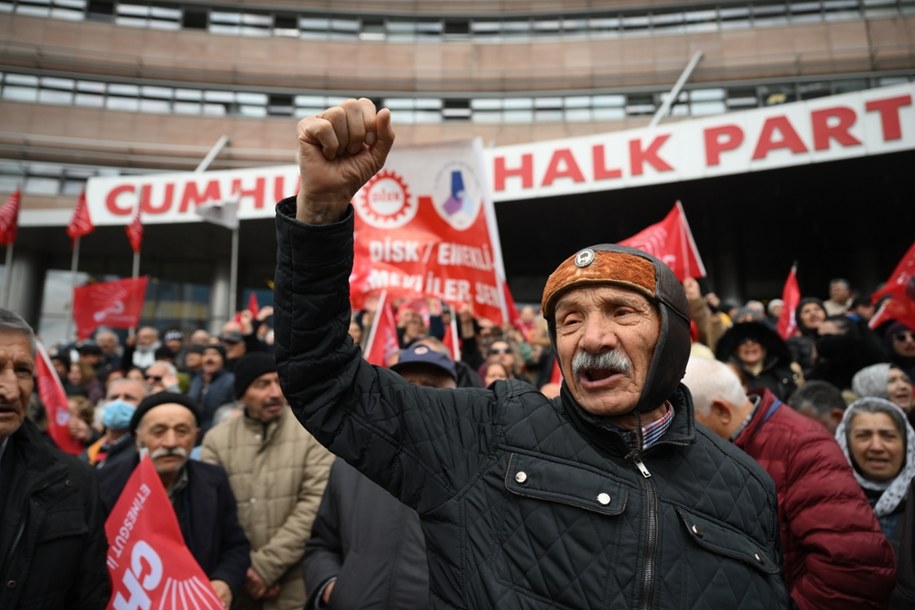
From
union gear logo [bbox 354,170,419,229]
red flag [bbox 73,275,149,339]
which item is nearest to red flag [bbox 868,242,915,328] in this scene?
union gear logo [bbox 354,170,419,229]

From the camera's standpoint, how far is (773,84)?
62.6 feet

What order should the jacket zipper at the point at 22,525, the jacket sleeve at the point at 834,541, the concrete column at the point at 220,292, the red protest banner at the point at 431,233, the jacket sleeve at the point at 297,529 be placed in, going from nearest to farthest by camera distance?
the jacket zipper at the point at 22,525 → the jacket sleeve at the point at 834,541 → the jacket sleeve at the point at 297,529 → the red protest banner at the point at 431,233 → the concrete column at the point at 220,292

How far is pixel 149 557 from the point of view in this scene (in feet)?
8.06

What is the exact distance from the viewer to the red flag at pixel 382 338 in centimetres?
524

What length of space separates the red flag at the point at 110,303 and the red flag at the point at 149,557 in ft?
29.6

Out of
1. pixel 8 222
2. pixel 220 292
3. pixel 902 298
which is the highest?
pixel 8 222

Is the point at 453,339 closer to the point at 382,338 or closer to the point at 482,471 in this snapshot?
the point at 382,338

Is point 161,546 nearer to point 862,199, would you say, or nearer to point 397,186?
point 397,186

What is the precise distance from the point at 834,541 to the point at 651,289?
124 centimetres

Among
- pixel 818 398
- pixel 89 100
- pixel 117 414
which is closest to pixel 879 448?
pixel 818 398

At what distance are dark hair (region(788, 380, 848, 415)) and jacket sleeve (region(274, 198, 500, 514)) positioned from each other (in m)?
2.79

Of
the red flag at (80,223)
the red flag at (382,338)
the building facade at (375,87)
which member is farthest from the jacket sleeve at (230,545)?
the building facade at (375,87)

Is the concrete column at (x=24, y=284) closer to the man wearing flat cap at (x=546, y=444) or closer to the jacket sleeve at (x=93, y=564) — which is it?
the jacket sleeve at (x=93, y=564)

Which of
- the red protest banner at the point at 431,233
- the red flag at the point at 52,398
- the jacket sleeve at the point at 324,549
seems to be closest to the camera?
the jacket sleeve at the point at 324,549
